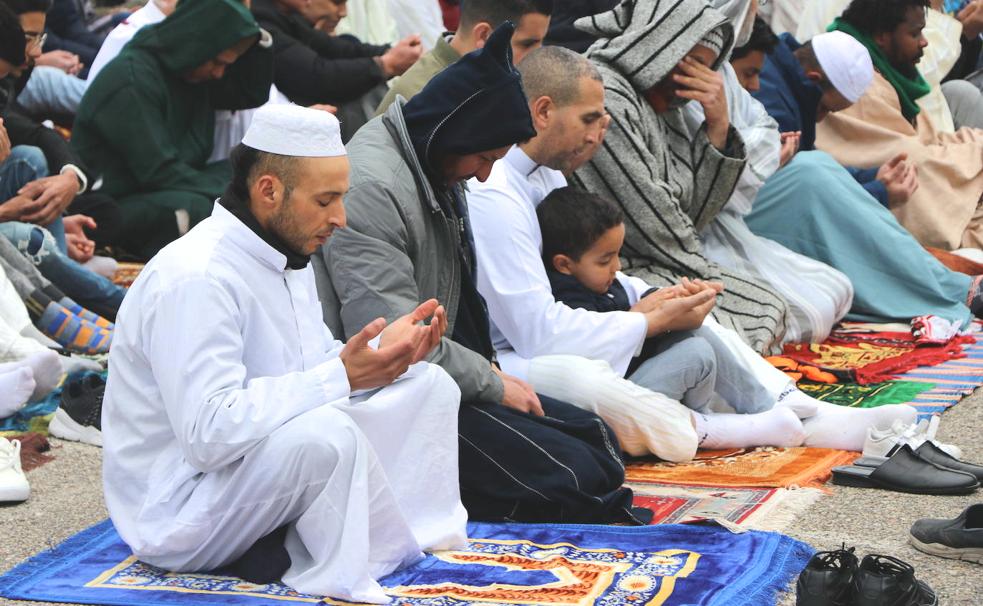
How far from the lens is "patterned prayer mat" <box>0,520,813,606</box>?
342cm

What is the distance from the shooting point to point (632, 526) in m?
4.15

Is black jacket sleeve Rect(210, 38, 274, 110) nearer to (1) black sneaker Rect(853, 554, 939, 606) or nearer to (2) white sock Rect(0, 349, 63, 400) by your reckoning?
(2) white sock Rect(0, 349, 63, 400)

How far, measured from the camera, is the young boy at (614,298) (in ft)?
16.9

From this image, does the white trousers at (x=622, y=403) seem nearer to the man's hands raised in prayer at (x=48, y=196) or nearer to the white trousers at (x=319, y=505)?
the white trousers at (x=319, y=505)

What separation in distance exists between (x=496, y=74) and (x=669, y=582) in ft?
5.43

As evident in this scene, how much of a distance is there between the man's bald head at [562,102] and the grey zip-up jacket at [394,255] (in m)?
0.91

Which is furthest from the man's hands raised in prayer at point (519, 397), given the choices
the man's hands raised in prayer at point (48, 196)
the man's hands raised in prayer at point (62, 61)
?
the man's hands raised in prayer at point (62, 61)

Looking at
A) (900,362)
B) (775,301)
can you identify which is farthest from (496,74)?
(900,362)

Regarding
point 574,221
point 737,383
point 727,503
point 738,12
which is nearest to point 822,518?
point 727,503

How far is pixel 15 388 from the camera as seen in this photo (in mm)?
4938

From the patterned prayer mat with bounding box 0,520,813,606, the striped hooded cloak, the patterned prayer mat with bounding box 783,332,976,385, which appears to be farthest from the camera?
the patterned prayer mat with bounding box 783,332,976,385

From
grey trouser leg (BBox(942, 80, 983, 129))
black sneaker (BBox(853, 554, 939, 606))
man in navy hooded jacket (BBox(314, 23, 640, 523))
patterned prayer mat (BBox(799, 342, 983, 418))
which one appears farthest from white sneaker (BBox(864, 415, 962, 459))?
grey trouser leg (BBox(942, 80, 983, 129))

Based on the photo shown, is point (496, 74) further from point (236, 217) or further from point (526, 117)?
point (236, 217)

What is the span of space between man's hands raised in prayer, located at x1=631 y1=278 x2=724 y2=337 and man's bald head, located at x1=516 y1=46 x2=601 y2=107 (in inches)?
31.2
